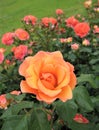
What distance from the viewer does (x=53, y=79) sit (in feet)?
5.33

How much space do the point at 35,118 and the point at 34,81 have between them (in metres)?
0.23

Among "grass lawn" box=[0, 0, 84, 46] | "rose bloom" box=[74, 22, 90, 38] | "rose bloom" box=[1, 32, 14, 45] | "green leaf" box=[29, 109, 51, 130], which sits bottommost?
"grass lawn" box=[0, 0, 84, 46]

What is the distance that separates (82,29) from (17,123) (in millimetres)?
2083

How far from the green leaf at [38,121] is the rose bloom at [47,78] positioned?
19 cm

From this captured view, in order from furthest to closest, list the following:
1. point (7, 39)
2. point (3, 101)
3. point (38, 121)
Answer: point (7, 39)
point (3, 101)
point (38, 121)

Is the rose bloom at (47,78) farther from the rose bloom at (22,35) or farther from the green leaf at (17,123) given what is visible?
the rose bloom at (22,35)

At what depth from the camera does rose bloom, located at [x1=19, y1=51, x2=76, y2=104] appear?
157 cm

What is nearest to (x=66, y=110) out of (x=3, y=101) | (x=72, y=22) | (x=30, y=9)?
(x=3, y=101)

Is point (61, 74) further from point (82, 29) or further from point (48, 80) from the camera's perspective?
point (82, 29)

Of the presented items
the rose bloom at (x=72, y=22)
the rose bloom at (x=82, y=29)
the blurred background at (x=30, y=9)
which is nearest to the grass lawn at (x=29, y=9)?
the blurred background at (x=30, y=9)

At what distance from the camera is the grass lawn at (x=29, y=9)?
7.37 metres

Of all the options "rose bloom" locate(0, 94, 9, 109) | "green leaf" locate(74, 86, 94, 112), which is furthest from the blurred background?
"green leaf" locate(74, 86, 94, 112)

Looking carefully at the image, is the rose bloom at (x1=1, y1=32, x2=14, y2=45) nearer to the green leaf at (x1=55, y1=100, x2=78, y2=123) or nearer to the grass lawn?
the green leaf at (x1=55, y1=100, x2=78, y2=123)

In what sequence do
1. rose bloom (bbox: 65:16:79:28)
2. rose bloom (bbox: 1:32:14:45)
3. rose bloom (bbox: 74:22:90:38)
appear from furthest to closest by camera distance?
rose bloom (bbox: 65:16:79:28), rose bloom (bbox: 1:32:14:45), rose bloom (bbox: 74:22:90:38)
